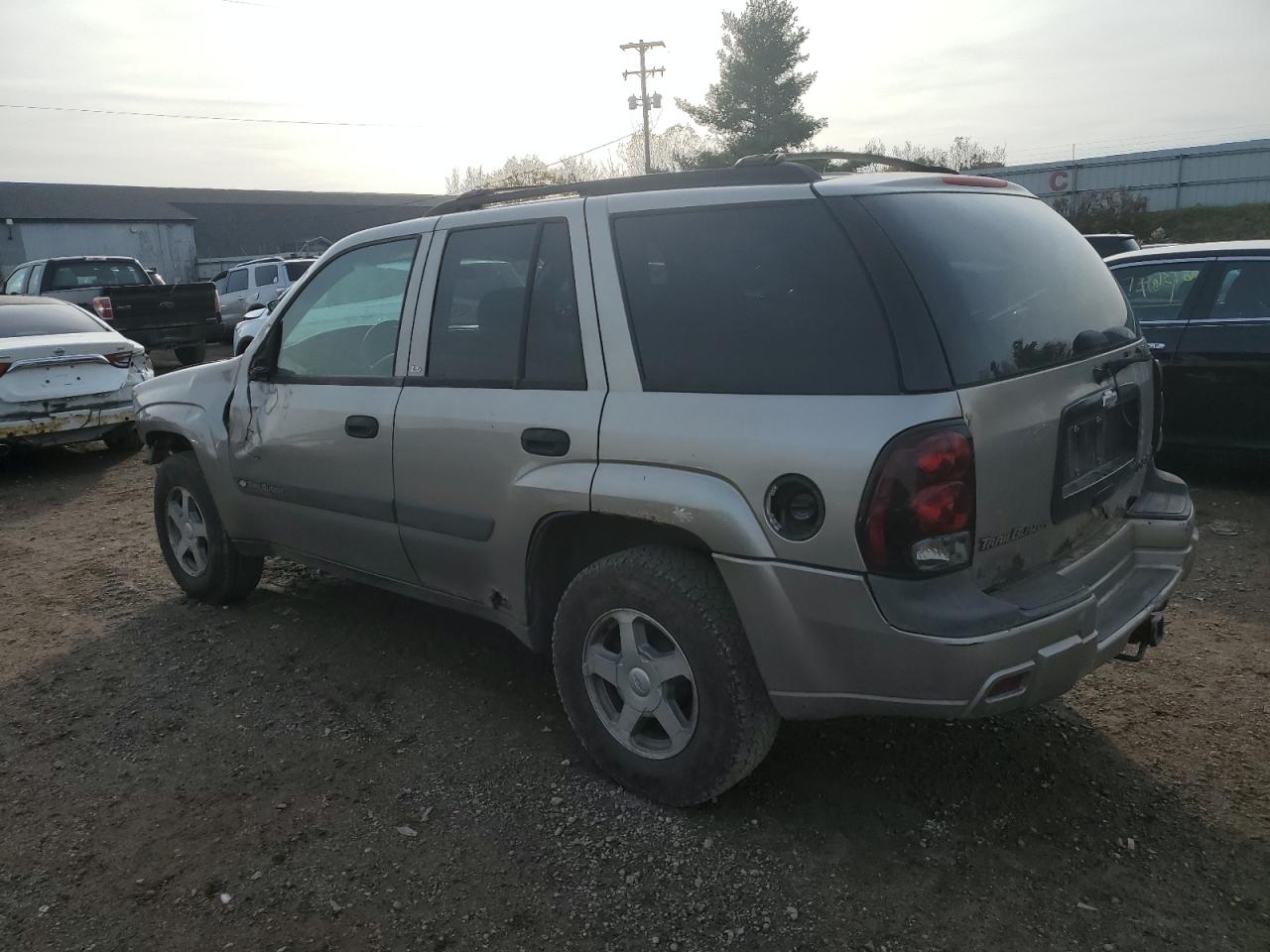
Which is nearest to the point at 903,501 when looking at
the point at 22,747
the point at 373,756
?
the point at 373,756

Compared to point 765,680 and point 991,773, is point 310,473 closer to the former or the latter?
point 765,680

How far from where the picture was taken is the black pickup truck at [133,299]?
14.5 meters

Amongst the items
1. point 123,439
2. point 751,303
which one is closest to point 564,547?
point 751,303

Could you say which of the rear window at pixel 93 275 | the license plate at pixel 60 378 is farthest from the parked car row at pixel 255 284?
the license plate at pixel 60 378

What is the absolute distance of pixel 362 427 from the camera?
12.7 feet

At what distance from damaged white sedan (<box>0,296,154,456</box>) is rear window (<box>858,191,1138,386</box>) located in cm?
816

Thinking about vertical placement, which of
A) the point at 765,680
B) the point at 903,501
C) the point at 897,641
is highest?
the point at 903,501

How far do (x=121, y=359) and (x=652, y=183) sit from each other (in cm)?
768

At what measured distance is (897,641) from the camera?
2.47 meters

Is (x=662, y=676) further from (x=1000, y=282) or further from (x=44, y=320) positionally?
(x=44, y=320)

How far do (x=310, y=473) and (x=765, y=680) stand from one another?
92.3 inches

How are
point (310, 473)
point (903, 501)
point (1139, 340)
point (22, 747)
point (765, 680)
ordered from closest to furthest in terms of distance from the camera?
1. point (903, 501)
2. point (765, 680)
3. point (1139, 340)
4. point (22, 747)
5. point (310, 473)

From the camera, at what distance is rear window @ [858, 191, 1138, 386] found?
8.48ft

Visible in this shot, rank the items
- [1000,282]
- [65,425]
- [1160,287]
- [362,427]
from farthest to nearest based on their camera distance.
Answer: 1. [65,425]
2. [1160,287]
3. [362,427]
4. [1000,282]
